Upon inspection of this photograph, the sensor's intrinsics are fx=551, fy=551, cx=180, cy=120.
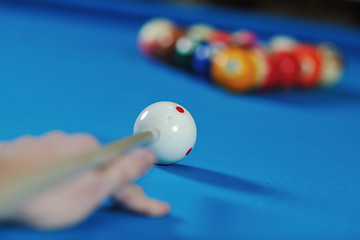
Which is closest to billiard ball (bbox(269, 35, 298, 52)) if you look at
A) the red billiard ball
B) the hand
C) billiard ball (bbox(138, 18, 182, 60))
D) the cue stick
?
the red billiard ball

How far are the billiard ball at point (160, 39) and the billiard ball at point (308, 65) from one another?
635 mm

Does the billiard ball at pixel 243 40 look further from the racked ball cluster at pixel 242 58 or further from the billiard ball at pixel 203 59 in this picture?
the billiard ball at pixel 203 59

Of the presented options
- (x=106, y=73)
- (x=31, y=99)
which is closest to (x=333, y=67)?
(x=106, y=73)

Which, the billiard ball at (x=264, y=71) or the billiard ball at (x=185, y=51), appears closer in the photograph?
the billiard ball at (x=264, y=71)

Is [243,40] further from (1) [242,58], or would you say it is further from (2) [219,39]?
(1) [242,58]

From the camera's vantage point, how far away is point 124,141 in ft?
3.69

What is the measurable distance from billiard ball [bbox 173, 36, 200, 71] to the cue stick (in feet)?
5.79

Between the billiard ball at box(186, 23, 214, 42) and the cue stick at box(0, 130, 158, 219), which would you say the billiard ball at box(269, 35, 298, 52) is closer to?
the billiard ball at box(186, 23, 214, 42)

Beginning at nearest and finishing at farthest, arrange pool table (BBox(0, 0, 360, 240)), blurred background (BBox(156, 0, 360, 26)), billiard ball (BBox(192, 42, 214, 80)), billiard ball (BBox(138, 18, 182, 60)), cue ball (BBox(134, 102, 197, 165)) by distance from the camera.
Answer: pool table (BBox(0, 0, 360, 240)) < cue ball (BBox(134, 102, 197, 165)) < billiard ball (BBox(192, 42, 214, 80)) < billiard ball (BBox(138, 18, 182, 60)) < blurred background (BBox(156, 0, 360, 26))

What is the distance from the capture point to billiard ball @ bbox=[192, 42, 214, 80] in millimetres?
2605

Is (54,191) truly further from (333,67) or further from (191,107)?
(333,67)

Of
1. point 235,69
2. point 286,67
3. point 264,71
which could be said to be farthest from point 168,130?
point 286,67

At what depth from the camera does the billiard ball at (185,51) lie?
2730 millimetres

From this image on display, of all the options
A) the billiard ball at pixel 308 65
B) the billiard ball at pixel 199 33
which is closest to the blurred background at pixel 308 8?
the billiard ball at pixel 199 33
